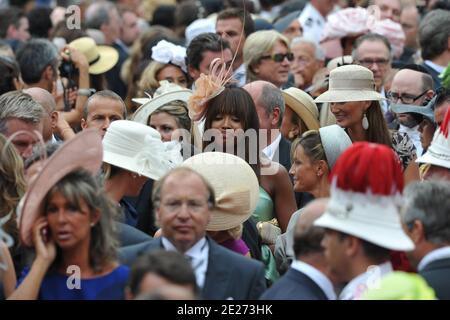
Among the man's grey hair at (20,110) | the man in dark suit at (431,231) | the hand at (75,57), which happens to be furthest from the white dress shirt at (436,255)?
the hand at (75,57)

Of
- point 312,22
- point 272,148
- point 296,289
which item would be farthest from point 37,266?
point 312,22

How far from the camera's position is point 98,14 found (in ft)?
46.4

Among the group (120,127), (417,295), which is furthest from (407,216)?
(120,127)

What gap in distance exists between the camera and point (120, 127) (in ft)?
24.4

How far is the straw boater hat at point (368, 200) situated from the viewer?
18.0 ft

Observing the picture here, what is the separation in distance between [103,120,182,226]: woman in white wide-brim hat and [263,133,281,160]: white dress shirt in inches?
51.0

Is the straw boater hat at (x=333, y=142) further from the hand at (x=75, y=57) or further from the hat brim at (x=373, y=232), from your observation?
the hand at (x=75, y=57)

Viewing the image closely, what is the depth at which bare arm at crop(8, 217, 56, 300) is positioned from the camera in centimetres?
585

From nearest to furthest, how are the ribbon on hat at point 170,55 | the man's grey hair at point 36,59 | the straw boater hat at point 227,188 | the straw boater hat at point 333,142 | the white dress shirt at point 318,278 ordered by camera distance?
the white dress shirt at point 318,278, the straw boater hat at point 227,188, the straw boater hat at point 333,142, the man's grey hair at point 36,59, the ribbon on hat at point 170,55

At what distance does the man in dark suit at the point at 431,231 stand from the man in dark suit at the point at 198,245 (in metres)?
0.77

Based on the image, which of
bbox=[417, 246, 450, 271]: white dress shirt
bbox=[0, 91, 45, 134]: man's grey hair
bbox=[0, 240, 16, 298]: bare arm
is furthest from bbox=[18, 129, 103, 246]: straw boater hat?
bbox=[0, 91, 45, 134]: man's grey hair

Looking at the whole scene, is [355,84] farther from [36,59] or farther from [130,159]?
[36,59]

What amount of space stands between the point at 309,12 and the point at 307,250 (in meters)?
7.69
